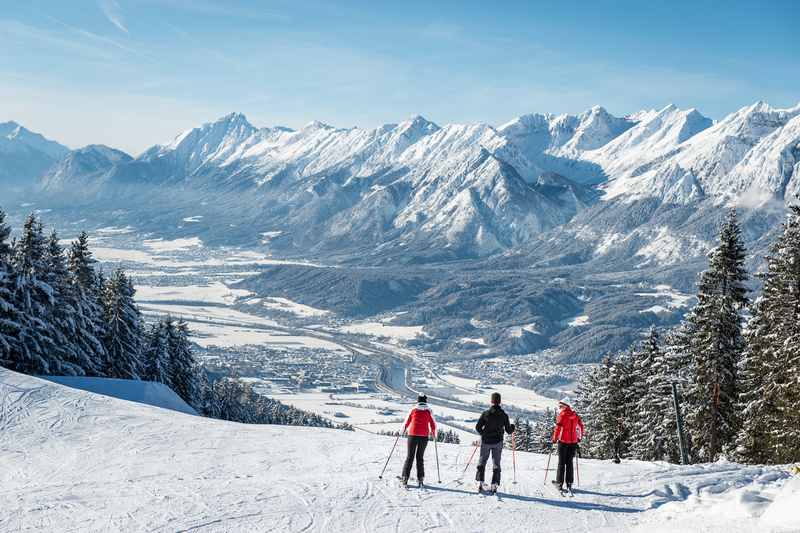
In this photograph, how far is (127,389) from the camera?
105 ft

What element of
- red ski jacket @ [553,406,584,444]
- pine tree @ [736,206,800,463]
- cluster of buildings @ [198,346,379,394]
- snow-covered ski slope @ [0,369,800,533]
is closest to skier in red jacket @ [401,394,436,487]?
snow-covered ski slope @ [0,369,800,533]

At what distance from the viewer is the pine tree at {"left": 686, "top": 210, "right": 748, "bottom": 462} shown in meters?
29.3

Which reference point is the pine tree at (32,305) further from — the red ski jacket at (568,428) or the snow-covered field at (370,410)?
the snow-covered field at (370,410)

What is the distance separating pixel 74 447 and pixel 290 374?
516 feet

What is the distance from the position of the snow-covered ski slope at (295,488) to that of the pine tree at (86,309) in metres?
18.0

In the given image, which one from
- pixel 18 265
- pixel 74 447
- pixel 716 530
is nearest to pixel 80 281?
pixel 18 265

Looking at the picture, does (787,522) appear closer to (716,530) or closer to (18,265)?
(716,530)

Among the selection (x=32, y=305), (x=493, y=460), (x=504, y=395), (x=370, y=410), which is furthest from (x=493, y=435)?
(x=504, y=395)

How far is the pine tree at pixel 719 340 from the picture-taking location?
96.2 ft

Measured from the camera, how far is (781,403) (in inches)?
1038

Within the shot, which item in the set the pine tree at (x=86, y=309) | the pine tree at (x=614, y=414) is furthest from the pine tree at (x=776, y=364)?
the pine tree at (x=86, y=309)

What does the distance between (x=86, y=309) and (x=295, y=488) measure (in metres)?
30.9

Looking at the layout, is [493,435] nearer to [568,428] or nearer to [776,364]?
[568,428]

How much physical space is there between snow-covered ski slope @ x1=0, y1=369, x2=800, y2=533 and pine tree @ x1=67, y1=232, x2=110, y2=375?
18.0 m
